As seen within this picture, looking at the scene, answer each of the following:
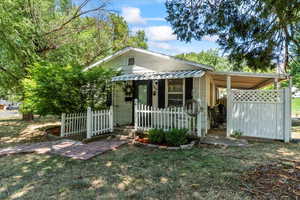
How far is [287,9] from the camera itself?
16.2 ft

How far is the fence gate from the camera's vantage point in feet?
21.0

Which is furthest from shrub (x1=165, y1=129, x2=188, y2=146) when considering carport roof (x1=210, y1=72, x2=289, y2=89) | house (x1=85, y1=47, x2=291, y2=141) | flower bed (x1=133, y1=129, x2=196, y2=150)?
carport roof (x1=210, y1=72, x2=289, y2=89)

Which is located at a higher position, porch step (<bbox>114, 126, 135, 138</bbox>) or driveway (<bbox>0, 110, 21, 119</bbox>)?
porch step (<bbox>114, 126, 135, 138</bbox>)

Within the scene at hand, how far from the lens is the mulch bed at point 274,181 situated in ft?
10.0

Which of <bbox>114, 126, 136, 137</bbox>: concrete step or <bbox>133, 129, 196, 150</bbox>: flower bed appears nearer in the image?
<bbox>133, 129, 196, 150</bbox>: flower bed

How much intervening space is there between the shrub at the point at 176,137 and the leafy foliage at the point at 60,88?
12.2ft

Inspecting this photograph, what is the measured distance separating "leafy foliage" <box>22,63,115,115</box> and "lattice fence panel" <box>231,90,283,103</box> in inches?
219

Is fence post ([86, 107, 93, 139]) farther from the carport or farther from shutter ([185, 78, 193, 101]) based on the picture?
the carport

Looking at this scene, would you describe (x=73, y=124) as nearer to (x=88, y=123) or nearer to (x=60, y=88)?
(x=88, y=123)

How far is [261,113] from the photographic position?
22.1 ft

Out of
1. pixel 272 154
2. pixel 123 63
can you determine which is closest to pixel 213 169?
pixel 272 154

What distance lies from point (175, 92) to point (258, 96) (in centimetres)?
325

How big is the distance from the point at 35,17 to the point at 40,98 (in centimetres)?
700

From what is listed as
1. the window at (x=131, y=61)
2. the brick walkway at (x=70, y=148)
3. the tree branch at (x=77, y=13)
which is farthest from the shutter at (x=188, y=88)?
the tree branch at (x=77, y=13)
